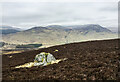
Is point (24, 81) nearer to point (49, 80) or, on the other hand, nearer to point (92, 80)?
point (49, 80)

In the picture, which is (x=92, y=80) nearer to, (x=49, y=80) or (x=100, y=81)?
(x=100, y=81)

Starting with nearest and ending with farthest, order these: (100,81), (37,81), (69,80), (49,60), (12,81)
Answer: (100,81) < (69,80) < (37,81) < (12,81) < (49,60)

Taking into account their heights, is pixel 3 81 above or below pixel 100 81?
below

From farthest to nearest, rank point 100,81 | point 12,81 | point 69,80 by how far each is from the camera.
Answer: point 12,81 < point 69,80 < point 100,81

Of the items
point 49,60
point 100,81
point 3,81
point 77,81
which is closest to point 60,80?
point 77,81

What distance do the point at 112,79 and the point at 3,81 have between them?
12.3 meters

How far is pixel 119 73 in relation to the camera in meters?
11.5

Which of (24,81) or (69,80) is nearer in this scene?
(69,80)

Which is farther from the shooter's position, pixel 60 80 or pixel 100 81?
pixel 60 80

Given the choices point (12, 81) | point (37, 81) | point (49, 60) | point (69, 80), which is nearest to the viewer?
point (69, 80)

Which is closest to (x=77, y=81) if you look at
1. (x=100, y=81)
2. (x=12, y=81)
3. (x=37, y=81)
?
(x=100, y=81)

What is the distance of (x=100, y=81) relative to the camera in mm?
10086

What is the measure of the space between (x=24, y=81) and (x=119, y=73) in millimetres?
10454

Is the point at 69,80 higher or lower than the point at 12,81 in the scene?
higher
